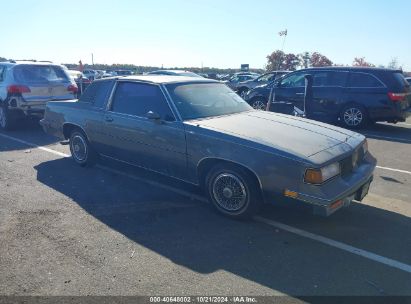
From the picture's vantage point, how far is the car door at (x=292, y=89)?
10.9 metres

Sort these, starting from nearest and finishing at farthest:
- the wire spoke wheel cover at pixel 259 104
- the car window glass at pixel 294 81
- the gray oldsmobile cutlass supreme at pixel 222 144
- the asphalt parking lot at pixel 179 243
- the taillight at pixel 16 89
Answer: the asphalt parking lot at pixel 179 243
the gray oldsmobile cutlass supreme at pixel 222 144
the taillight at pixel 16 89
the car window glass at pixel 294 81
the wire spoke wheel cover at pixel 259 104

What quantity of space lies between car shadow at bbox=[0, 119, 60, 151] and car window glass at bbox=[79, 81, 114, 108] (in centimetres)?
260

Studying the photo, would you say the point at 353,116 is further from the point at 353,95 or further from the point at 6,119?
the point at 6,119

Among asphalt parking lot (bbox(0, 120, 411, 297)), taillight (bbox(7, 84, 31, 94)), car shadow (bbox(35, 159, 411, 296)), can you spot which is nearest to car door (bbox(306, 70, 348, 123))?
asphalt parking lot (bbox(0, 120, 411, 297))

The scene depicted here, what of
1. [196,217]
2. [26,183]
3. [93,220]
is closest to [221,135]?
[196,217]

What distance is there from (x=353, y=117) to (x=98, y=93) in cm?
741

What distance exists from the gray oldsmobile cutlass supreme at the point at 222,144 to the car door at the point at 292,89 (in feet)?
18.9

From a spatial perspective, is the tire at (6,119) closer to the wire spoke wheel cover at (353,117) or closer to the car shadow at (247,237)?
the car shadow at (247,237)

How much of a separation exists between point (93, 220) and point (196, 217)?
4.03 feet

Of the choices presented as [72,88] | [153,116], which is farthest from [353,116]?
[72,88]

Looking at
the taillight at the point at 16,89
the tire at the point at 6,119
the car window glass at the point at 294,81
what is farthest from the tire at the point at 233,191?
the car window glass at the point at 294,81

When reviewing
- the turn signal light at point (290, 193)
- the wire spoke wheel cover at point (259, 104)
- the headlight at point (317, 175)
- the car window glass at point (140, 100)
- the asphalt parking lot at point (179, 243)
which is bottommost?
the asphalt parking lot at point (179, 243)

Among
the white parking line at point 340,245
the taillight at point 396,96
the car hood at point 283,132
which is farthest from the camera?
the taillight at point 396,96

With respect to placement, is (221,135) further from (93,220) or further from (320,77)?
(320,77)
